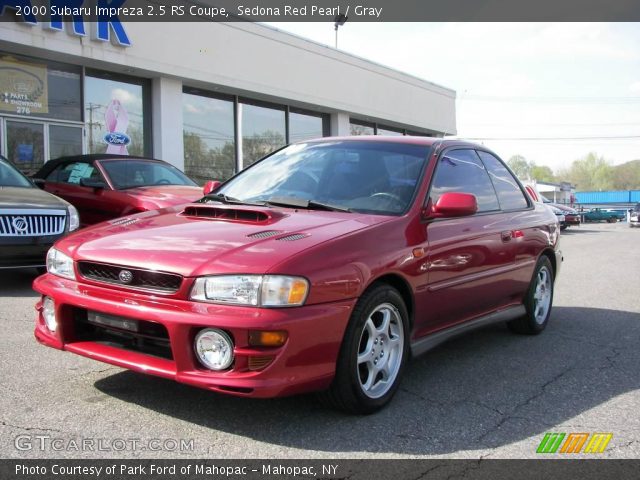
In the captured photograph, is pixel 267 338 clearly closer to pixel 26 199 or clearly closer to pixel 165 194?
pixel 26 199

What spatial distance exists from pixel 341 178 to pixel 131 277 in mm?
1655

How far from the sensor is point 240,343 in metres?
2.79

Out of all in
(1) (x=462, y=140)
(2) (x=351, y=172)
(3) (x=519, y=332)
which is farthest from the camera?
(3) (x=519, y=332)

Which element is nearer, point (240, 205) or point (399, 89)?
point (240, 205)

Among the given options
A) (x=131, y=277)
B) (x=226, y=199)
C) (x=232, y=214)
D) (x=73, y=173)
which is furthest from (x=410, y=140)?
(x=73, y=173)

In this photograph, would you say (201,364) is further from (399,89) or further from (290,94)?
(399,89)

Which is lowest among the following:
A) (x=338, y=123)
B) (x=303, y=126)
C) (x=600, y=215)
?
(x=600, y=215)

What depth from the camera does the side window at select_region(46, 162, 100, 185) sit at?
878 cm

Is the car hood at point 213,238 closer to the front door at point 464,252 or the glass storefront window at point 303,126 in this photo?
the front door at point 464,252

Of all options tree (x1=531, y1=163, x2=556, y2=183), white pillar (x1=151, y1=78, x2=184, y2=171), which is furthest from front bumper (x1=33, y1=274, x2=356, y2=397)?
tree (x1=531, y1=163, x2=556, y2=183)

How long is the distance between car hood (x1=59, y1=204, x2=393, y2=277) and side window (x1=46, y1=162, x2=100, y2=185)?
5.30m

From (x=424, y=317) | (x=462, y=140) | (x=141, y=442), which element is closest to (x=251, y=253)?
(x=141, y=442)

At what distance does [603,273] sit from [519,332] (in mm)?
5057

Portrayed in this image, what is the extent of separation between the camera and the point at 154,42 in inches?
542
